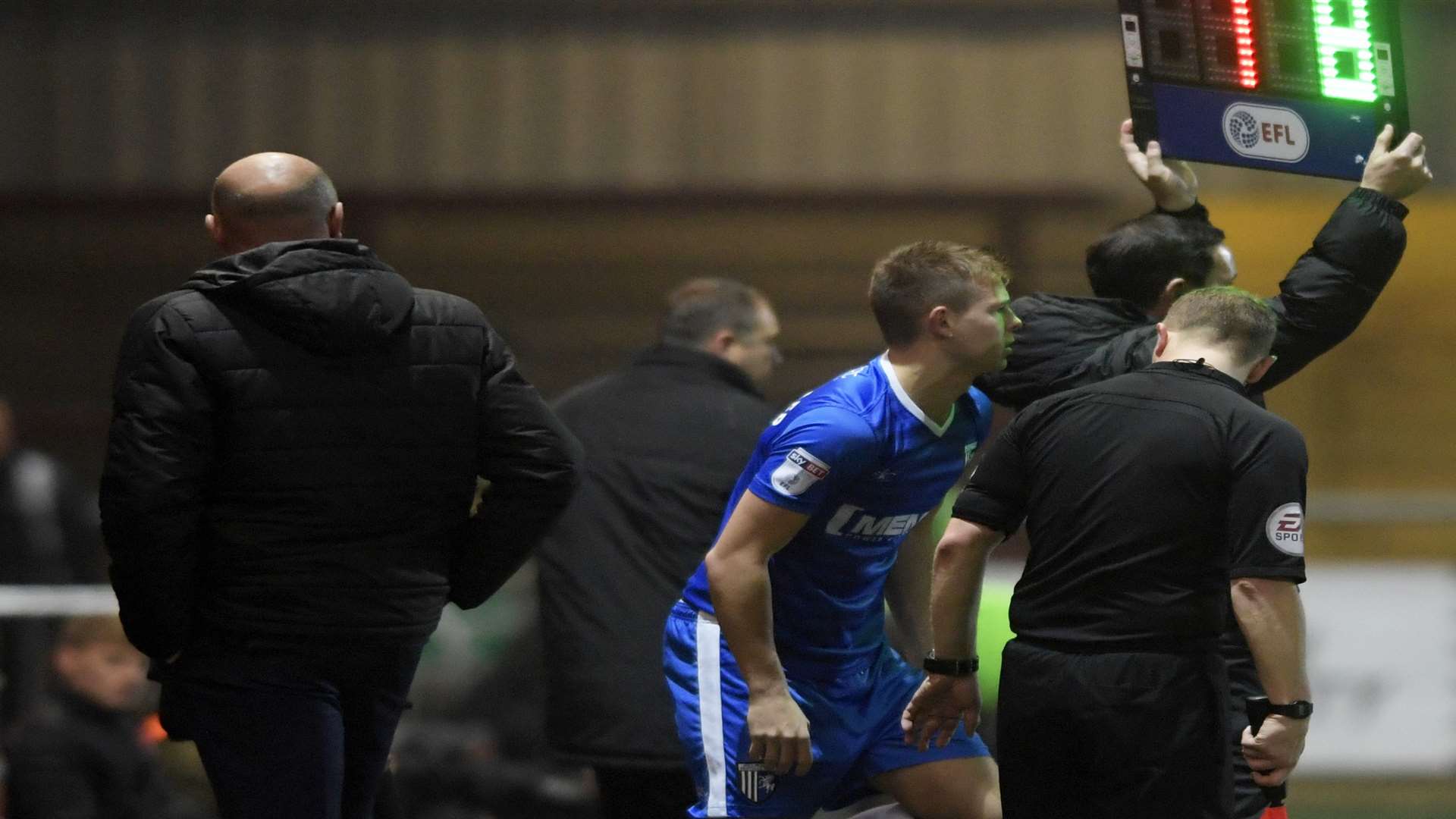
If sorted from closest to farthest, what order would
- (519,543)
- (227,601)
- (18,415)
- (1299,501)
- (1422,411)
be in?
(1299,501) → (227,601) → (519,543) → (18,415) → (1422,411)

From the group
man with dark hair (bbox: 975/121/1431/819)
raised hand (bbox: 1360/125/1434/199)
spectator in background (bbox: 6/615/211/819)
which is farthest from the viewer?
spectator in background (bbox: 6/615/211/819)

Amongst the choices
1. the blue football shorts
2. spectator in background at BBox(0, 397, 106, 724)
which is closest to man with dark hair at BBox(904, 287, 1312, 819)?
the blue football shorts

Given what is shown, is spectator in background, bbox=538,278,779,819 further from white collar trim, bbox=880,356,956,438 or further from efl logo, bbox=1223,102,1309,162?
efl logo, bbox=1223,102,1309,162

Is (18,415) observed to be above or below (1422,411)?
above

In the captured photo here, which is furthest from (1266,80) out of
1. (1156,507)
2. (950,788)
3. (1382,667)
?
(1382,667)

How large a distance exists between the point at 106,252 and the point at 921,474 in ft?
31.2

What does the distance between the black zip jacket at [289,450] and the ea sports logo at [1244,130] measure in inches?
66.8

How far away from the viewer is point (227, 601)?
12.0 ft

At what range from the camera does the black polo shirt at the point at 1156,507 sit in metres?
3.41

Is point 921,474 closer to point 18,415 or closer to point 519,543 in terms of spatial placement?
point 519,543

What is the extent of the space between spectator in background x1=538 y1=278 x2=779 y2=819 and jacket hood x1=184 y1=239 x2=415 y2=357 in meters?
1.53

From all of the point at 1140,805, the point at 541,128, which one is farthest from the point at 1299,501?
the point at 541,128

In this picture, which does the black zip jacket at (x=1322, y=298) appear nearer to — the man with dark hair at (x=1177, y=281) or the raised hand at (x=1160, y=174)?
the man with dark hair at (x=1177, y=281)

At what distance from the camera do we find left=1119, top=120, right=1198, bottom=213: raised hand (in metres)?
4.14
